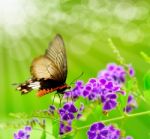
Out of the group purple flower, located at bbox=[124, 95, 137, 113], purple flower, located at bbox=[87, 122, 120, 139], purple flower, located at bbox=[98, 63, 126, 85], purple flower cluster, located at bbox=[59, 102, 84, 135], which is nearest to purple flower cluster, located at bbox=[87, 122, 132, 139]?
purple flower, located at bbox=[87, 122, 120, 139]

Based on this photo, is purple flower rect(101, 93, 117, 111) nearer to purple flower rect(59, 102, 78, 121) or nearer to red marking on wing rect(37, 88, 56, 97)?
purple flower rect(59, 102, 78, 121)

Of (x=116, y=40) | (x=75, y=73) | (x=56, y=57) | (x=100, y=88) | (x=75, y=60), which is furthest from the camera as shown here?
(x=116, y=40)

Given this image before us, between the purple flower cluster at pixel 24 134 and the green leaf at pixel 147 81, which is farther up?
the green leaf at pixel 147 81

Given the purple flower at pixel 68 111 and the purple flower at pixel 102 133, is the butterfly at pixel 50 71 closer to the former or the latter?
the purple flower at pixel 68 111

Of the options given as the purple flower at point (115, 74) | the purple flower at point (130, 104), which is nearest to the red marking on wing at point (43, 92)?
the purple flower at point (115, 74)

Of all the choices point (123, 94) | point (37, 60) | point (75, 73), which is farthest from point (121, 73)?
point (75, 73)

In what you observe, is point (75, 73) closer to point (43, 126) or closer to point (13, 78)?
point (13, 78)

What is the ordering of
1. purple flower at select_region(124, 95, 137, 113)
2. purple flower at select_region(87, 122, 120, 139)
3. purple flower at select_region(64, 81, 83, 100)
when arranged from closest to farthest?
purple flower at select_region(87, 122, 120, 139), purple flower at select_region(64, 81, 83, 100), purple flower at select_region(124, 95, 137, 113)
